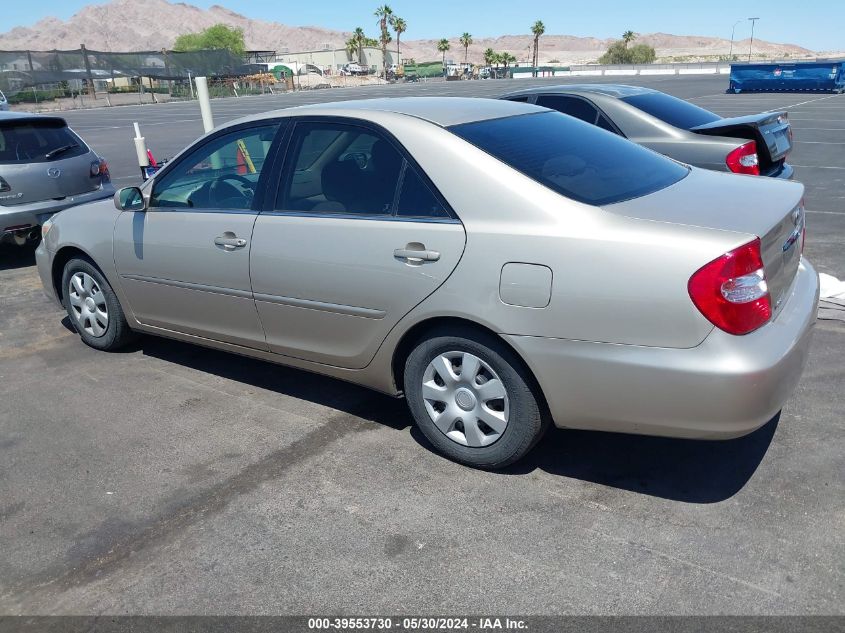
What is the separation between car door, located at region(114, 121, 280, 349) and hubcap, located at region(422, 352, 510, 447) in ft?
3.82

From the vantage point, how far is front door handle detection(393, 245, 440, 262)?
328 cm

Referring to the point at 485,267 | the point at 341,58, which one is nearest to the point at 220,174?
the point at 485,267

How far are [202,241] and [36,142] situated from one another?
15.4 feet

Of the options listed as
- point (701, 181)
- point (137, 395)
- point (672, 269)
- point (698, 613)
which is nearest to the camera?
point (698, 613)

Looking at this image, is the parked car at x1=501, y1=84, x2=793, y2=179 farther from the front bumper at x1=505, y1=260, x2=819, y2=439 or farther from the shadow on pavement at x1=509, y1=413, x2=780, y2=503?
the front bumper at x1=505, y1=260, x2=819, y2=439

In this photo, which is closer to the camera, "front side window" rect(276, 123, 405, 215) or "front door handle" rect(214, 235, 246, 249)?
"front side window" rect(276, 123, 405, 215)

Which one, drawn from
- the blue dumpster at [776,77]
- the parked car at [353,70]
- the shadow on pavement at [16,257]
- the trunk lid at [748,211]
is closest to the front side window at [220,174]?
the trunk lid at [748,211]

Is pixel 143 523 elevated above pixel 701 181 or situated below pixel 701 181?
below

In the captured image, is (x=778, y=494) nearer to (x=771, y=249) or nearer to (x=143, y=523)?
(x=771, y=249)

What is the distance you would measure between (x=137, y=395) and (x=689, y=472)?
10.6 feet

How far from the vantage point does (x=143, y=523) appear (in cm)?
319

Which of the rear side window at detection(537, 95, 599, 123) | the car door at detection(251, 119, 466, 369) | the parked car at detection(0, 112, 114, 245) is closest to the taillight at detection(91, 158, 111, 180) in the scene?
the parked car at detection(0, 112, 114, 245)

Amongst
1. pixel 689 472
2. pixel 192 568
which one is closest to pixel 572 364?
pixel 689 472

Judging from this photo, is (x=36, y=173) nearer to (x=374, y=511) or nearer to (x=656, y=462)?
(x=374, y=511)
